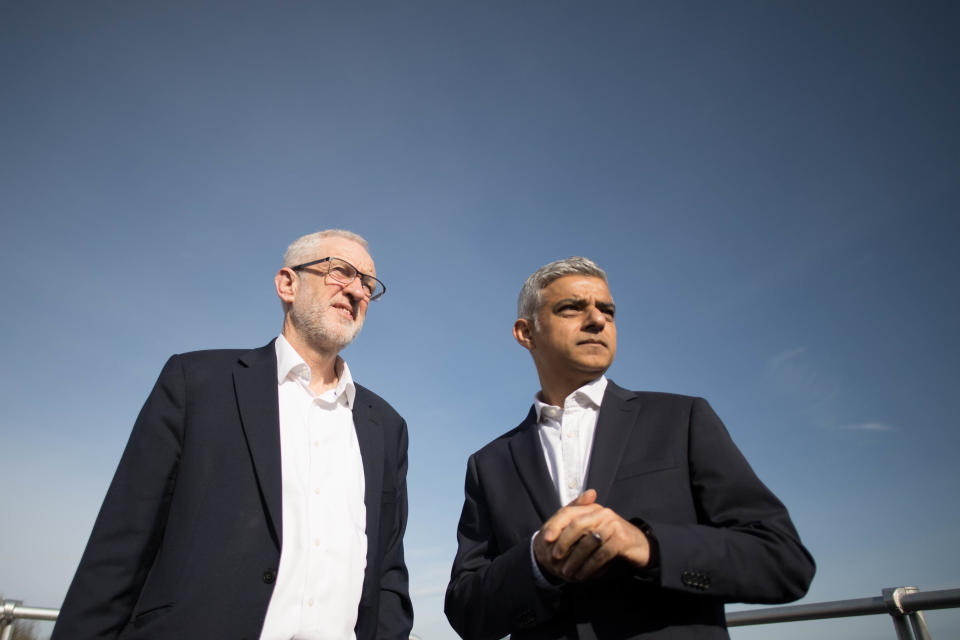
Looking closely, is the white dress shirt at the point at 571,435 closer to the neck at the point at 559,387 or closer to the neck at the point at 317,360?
the neck at the point at 559,387

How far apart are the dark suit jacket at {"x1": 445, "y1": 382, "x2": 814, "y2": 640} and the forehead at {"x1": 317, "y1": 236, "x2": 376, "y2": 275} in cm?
189

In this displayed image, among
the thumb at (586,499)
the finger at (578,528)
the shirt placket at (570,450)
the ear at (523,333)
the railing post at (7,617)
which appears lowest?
the railing post at (7,617)

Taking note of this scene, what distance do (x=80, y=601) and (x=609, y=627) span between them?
2.25m

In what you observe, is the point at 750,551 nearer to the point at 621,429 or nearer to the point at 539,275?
the point at 621,429

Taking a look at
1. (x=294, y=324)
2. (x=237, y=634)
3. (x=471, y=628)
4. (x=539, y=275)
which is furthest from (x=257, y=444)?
(x=539, y=275)

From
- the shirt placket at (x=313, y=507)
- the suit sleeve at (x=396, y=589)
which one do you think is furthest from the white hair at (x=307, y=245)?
the suit sleeve at (x=396, y=589)

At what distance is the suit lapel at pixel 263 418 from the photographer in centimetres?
290

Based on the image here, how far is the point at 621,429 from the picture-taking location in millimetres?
2756

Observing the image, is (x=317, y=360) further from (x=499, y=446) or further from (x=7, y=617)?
(x=7, y=617)

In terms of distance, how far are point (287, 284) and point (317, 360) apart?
657 mm

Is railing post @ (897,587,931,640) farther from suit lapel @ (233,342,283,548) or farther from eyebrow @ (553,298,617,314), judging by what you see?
suit lapel @ (233,342,283,548)

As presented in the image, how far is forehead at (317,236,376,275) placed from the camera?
13.8 ft

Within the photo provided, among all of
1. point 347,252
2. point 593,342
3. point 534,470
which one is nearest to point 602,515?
point 534,470

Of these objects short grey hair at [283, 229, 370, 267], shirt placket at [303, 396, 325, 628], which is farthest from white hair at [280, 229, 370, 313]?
shirt placket at [303, 396, 325, 628]
